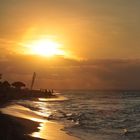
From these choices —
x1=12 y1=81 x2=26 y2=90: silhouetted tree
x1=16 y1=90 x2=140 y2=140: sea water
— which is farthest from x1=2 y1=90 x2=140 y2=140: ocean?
x1=12 y1=81 x2=26 y2=90: silhouetted tree

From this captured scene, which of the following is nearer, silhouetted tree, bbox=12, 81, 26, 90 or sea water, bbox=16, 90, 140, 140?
sea water, bbox=16, 90, 140, 140

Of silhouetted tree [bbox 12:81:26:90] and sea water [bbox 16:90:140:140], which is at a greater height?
silhouetted tree [bbox 12:81:26:90]

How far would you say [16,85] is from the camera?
97.4 meters

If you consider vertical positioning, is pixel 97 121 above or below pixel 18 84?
below

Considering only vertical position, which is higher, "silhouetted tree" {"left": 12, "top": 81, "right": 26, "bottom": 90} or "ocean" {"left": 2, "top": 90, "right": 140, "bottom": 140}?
"silhouetted tree" {"left": 12, "top": 81, "right": 26, "bottom": 90}

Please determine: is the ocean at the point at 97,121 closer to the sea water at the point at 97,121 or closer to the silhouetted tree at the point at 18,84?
the sea water at the point at 97,121

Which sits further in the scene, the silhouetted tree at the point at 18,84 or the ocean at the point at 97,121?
the silhouetted tree at the point at 18,84

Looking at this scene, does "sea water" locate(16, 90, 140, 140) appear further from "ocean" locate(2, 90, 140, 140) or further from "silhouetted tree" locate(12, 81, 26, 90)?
"silhouetted tree" locate(12, 81, 26, 90)

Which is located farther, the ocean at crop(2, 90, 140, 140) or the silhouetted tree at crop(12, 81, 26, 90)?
the silhouetted tree at crop(12, 81, 26, 90)

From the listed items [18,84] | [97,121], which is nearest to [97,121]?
[97,121]

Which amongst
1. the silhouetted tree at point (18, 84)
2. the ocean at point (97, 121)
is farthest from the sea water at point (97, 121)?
the silhouetted tree at point (18, 84)

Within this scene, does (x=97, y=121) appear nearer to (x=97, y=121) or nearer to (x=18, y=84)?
(x=97, y=121)

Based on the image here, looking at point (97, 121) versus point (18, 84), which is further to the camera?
point (18, 84)

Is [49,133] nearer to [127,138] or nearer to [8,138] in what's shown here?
[127,138]
